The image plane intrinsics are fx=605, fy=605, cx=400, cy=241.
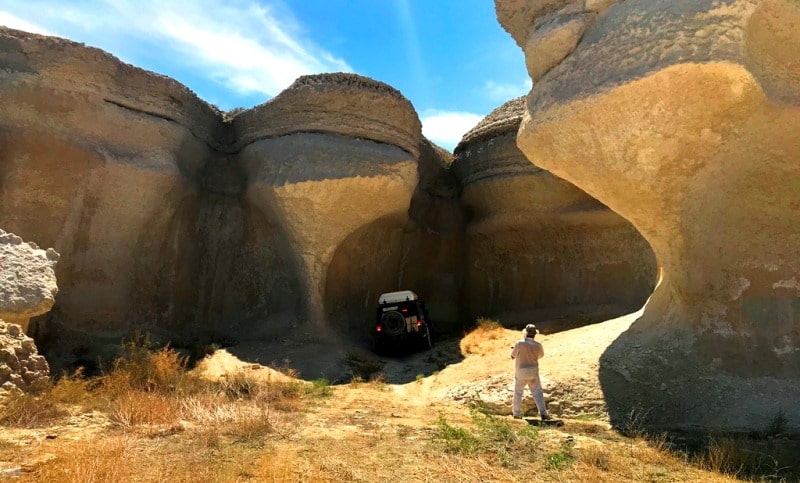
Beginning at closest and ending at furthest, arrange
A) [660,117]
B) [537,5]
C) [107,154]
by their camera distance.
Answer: [660,117], [537,5], [107,154]

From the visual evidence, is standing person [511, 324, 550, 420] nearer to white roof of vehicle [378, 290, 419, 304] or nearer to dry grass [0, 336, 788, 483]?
dry grass [0, 336, 788, 483]

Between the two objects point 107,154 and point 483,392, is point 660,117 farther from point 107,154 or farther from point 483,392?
point 107,154

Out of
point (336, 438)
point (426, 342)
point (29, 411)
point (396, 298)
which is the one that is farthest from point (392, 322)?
point (29, 411)

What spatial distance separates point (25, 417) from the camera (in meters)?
4.34

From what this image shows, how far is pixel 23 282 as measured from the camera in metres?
5.89

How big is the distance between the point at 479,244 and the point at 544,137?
742 cm

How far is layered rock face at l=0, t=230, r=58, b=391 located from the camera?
5184mm

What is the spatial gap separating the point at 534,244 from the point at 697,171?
23.3ft

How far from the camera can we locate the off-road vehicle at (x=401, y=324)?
1030cm

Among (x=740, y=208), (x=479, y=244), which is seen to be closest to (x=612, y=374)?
(x=740, y=208)

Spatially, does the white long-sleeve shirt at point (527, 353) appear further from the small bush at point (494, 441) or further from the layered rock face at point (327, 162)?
the layered rock face at point (327, 162)

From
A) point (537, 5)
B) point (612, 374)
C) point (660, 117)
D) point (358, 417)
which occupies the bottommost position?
point (358, 417)

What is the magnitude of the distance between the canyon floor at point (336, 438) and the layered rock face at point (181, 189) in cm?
371

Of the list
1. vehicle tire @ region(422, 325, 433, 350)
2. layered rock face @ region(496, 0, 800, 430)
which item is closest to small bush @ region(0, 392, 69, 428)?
layered rock face @ region(496, 0, 800, 430)
